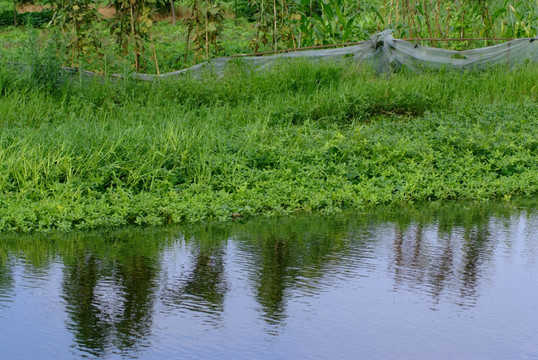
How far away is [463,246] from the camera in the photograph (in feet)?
18.5

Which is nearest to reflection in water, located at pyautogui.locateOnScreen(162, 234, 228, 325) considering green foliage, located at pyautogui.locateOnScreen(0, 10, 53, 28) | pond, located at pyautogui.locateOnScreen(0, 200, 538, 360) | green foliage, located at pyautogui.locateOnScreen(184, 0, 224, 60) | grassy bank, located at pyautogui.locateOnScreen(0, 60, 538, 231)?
pond, located at pyautogui.locateOnScreen(0, 200, 538, 360)

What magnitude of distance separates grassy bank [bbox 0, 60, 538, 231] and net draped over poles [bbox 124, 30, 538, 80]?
632 mm

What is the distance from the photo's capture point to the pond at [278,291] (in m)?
3.79

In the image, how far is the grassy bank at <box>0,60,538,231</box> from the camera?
650cm

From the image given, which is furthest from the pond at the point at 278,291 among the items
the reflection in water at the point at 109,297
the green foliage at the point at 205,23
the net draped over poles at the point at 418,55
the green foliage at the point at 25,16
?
the green foliage at the point at 25,16

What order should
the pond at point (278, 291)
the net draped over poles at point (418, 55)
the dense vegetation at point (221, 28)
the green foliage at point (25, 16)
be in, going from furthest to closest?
the green foliage at point (25, 16)
the net draped over poles at point (418, 55)
the dense vegetation at point (221, 28)
the pond at point (278, 291)

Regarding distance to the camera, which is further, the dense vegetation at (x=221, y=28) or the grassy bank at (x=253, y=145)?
the dense vegetation at (x=221, y=28)

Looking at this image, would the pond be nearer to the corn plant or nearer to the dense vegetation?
the dense vegetation

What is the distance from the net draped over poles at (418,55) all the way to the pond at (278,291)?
5.70m

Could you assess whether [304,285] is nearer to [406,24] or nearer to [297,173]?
[297,173]

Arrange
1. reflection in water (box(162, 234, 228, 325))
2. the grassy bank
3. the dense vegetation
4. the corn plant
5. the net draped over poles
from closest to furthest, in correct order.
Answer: reflection in water (box(162, 234, 228, 325))
the grassy bank
the corn plant
the dense vegetation
the net draped over poles

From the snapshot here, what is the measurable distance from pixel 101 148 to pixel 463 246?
3284 mm

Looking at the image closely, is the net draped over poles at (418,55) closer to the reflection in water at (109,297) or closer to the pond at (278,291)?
the pond at (278,291)

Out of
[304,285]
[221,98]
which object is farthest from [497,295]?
[221,98]
